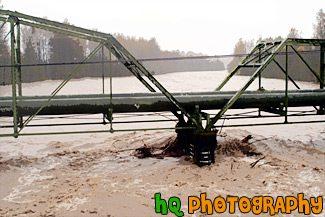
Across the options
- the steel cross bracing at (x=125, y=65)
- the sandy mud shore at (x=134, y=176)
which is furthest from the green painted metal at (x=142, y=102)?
the sandy mud shore at (x=134, y=176)

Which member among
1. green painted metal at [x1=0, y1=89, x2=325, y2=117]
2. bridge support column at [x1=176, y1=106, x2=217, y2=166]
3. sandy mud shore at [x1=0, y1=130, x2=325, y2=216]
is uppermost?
green painted metal at [x1=0, y1=89, x2=325, y2=117]

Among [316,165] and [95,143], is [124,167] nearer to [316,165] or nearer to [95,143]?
[95,143]

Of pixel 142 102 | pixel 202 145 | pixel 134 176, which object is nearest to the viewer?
pixel 134 176

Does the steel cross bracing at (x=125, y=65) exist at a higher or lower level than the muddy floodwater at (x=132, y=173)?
higher

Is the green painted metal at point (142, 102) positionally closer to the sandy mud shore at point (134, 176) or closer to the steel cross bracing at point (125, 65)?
the steel cross bracing at point (125, 65)

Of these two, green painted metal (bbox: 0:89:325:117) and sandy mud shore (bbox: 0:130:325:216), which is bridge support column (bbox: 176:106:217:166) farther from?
green painted metal (bbox: 0:89:325:117)

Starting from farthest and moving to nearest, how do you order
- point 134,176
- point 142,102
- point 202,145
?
point 142,102
point 202,145
point 134,176

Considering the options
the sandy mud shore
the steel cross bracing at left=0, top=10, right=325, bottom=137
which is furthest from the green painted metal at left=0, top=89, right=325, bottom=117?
the sandy mud shore

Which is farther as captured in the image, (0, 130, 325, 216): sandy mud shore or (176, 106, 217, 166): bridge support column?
(176, 106, 217, 166): bridge support column

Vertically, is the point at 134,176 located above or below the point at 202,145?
below

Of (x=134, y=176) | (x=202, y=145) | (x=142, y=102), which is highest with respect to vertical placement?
(x=142, y=102)

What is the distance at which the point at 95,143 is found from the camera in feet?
36.6

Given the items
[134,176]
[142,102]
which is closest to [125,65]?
[142,102]

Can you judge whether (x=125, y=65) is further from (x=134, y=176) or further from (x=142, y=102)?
(x=134, y=176)
